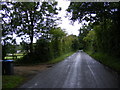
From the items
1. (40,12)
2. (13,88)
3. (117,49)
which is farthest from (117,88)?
(40,12)

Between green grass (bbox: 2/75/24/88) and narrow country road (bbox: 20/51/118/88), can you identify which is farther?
green grass (bbox: 2/75/24/88)

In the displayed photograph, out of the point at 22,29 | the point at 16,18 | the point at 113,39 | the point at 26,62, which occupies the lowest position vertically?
the point at 26,62

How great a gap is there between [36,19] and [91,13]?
10.6m

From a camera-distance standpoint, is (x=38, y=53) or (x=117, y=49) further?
(x=38, y=53)

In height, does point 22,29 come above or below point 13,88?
above

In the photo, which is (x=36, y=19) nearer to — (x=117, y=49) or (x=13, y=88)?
(x=117, y=49)

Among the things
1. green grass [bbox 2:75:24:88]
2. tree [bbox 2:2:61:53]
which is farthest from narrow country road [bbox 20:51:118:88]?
tree [bbox 2:2:61:53]

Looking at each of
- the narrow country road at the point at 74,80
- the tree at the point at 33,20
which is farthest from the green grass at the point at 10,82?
the tree at the point at 33,20

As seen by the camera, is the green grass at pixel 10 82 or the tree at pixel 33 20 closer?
the green grass at pixel 10 82

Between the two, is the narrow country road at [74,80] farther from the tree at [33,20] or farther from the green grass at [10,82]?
the tree at [33,20]

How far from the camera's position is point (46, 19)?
25297 mm

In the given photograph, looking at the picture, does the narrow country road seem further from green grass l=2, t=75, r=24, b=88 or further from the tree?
the tree

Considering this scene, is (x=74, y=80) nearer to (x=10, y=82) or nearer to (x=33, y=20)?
(x=10, y=82)

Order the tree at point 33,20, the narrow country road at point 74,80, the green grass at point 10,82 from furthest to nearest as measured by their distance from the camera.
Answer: the tree at point 33,20, the green grass at point 10,82, the narrow country road at point 74,80
